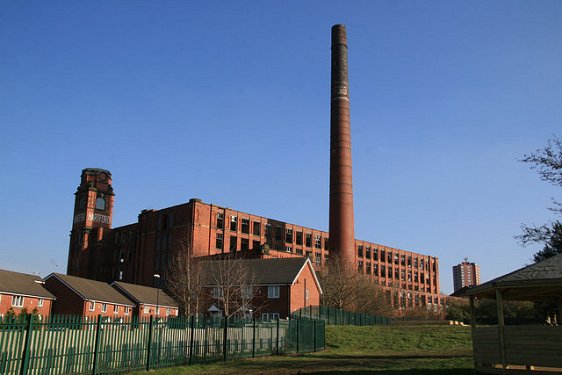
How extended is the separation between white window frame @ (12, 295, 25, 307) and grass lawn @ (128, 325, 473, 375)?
92.9ft

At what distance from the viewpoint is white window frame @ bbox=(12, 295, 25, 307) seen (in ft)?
160

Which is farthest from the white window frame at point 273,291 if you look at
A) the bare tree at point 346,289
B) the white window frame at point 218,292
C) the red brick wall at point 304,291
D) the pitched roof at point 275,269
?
the bare tree at point 346,289

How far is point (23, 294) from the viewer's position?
49438mm

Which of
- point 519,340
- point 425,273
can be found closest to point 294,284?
point 519,340

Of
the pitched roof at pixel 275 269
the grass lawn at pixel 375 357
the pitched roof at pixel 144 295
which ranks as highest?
the pitched roof at pixel 275 269

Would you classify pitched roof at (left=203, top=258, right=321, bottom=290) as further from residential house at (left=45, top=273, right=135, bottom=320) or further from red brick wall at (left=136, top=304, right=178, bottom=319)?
residential house at (left=45, top=273, right=135, bottom=320)

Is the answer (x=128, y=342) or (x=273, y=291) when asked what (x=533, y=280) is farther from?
(x=273, y=291)

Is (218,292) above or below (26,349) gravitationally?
above

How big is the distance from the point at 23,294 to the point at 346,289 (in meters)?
33.4

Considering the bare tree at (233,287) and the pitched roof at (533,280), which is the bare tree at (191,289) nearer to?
the bare tree at (233,287)

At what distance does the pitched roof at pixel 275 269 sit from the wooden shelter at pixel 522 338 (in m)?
36.2

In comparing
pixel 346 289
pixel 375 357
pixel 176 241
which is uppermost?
pixel 176 241

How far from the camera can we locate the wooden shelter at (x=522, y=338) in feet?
50.8

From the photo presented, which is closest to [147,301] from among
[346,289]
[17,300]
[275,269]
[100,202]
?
[17,300]
